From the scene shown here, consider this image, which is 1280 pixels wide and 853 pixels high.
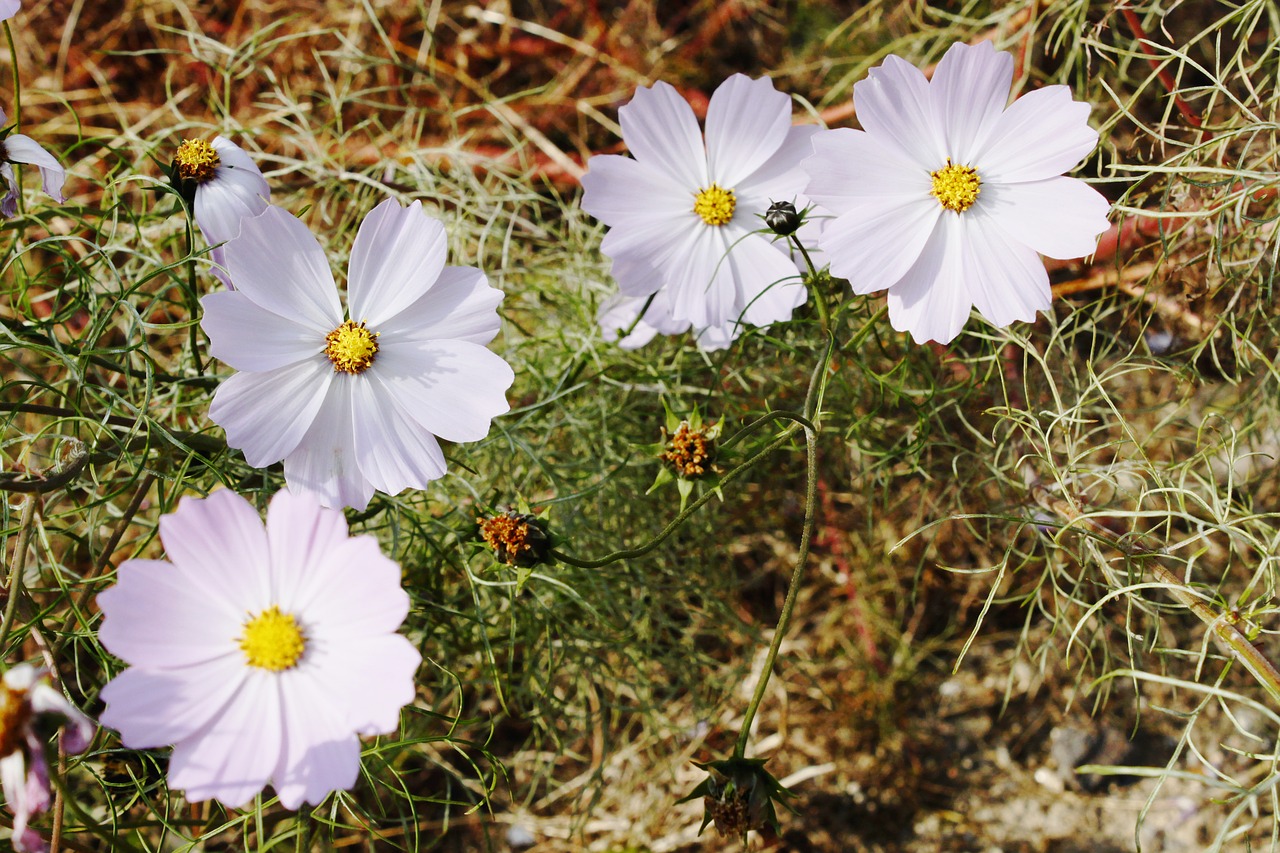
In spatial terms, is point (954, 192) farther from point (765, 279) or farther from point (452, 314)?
point (452, 314)

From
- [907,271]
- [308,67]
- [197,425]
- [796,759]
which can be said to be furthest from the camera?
[308,67]

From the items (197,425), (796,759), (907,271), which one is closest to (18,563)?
(197,425)

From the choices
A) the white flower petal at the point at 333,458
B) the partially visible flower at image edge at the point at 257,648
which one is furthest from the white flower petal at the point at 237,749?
the white flower petal at the point at 333,458

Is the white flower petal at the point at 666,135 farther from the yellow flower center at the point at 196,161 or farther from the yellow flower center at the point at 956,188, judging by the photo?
the yellow flower center at the point at 196,161

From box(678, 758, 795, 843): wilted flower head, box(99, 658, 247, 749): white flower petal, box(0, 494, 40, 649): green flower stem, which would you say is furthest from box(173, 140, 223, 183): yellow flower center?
box(678, 758, 795, 843): wilted flower head

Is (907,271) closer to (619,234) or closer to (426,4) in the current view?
(619,234)

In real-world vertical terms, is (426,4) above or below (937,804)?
Result: above
